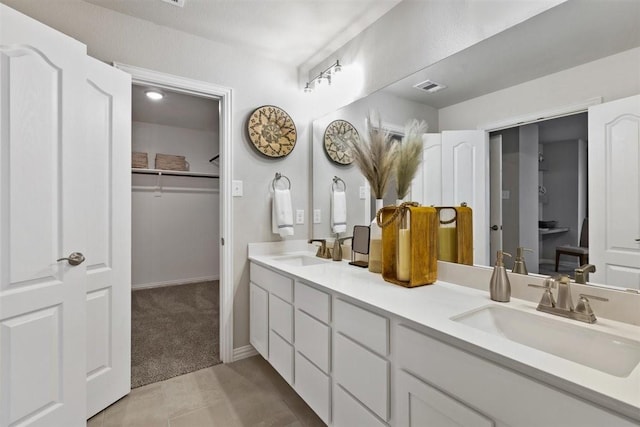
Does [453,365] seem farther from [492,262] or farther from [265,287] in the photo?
[265,287]

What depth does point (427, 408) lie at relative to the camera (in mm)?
956

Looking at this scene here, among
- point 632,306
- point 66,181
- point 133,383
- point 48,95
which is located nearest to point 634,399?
point 632,306

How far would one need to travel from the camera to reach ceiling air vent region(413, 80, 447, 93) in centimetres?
160

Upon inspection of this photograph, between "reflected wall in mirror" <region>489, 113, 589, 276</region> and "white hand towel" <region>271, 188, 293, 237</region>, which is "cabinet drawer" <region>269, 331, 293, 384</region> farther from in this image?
"reflected wall in mirror" <region>489, 113, 589, 276</region>

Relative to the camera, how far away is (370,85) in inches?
80.2

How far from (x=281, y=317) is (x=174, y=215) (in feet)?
11.3

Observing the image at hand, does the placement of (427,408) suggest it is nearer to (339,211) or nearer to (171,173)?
(339,211)

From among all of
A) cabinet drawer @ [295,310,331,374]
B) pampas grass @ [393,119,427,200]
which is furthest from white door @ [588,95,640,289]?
cabinet drawer @ [295,310,331,374]

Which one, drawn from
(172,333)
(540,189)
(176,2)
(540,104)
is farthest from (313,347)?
(176,2)

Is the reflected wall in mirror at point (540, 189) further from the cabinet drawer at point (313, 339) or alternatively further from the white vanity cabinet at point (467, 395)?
the cabinet drawer at point (313, 339)

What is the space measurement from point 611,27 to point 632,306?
3.12ft

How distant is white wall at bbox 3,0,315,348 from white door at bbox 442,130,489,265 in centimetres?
135

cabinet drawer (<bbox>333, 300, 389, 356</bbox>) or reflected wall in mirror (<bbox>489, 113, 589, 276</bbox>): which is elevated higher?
reflected wall in mirror (<bbox>489, 113, 589, 276</bbox>)

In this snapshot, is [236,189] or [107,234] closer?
[107,234]
